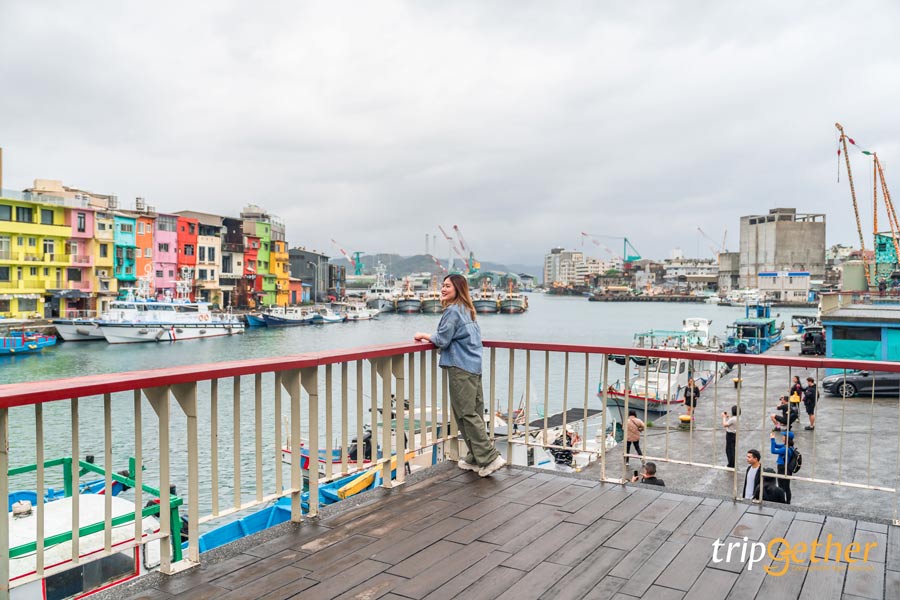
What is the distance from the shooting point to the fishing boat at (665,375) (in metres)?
15.5

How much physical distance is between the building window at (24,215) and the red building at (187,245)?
17.9 meters

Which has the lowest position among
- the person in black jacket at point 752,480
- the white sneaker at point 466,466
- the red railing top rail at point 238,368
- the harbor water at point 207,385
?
the harbor water at point 207,385

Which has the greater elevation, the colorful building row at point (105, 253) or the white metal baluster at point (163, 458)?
the colorful building row at point (105, 253)

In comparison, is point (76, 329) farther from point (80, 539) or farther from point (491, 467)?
point (491, 467)

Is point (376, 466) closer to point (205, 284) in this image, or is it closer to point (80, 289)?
point (80, 289)

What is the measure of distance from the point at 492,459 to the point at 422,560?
2073mm

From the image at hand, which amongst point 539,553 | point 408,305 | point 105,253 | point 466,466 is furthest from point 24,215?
point 408,305

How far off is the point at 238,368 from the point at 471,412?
94.2 inches

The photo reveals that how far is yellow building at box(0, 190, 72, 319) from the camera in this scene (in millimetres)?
53375

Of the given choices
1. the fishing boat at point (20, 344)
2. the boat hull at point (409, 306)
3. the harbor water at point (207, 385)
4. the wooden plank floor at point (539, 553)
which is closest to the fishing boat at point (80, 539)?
the wooden plank floor at point (539, 553)

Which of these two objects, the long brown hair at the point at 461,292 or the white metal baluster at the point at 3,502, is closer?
the white metal baluster at the point at 3,502

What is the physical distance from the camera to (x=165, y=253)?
231 feet

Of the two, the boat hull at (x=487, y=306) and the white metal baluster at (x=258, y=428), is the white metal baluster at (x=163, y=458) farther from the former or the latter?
the boat hull at (x=487, y=306)

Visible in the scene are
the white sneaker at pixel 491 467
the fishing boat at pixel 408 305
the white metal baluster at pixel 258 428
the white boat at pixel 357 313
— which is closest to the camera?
the white metal baluster at pixel 258 428
